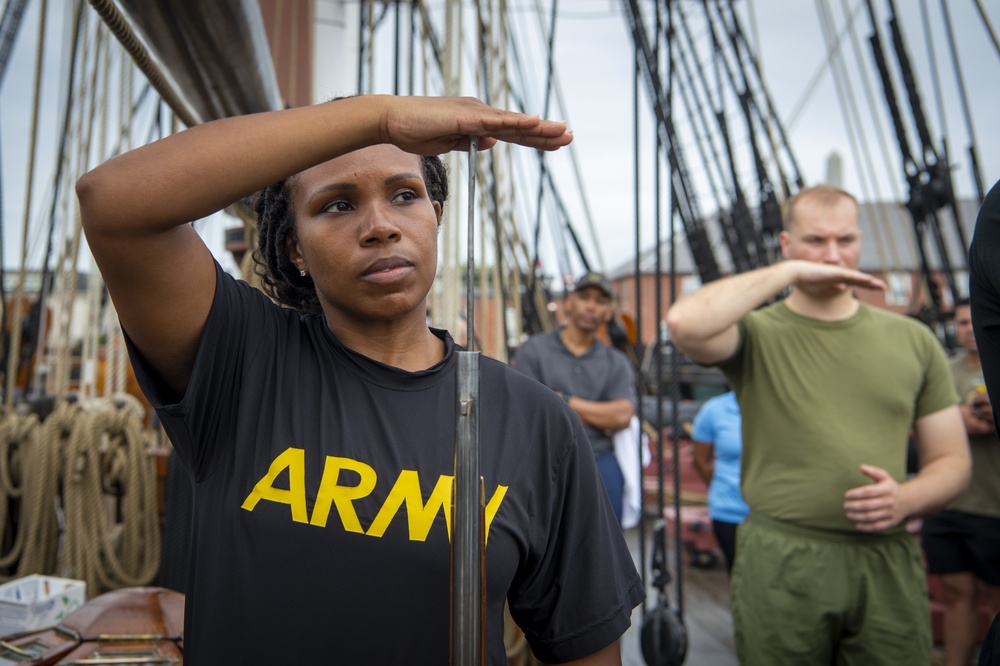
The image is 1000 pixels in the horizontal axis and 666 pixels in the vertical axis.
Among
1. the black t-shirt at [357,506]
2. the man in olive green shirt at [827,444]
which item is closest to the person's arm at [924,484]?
the man in olive green shirt at [827,444]

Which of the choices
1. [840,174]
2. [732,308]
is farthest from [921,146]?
[840,174]

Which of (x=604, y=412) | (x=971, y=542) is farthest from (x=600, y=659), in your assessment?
(x=971, y=542)

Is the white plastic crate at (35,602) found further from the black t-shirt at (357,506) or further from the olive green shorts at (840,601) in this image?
the olive green shorts at (840,601)

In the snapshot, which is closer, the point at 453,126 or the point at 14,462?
the point at 453,126

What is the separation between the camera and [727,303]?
1962 mm

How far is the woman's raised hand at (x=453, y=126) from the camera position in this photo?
81 centimetres

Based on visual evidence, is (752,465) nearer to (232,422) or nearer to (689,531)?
(232,422)

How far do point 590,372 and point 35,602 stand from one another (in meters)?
2.18

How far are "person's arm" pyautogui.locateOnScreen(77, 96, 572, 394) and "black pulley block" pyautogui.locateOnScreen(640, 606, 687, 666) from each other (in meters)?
1.71

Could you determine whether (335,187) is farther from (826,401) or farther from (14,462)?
(14,462)

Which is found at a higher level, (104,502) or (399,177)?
(399,177)

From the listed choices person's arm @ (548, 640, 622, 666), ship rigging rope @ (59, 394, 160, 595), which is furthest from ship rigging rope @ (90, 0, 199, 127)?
ship rigging rope @ (59, 394, 160, 595)

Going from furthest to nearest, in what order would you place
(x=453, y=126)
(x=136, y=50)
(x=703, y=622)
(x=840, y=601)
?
(x=703, y=622) < (x=840, y=601) < (x=136, y=50) < (x=453, y=126)

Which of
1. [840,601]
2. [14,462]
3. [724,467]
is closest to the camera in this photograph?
[840,601]
